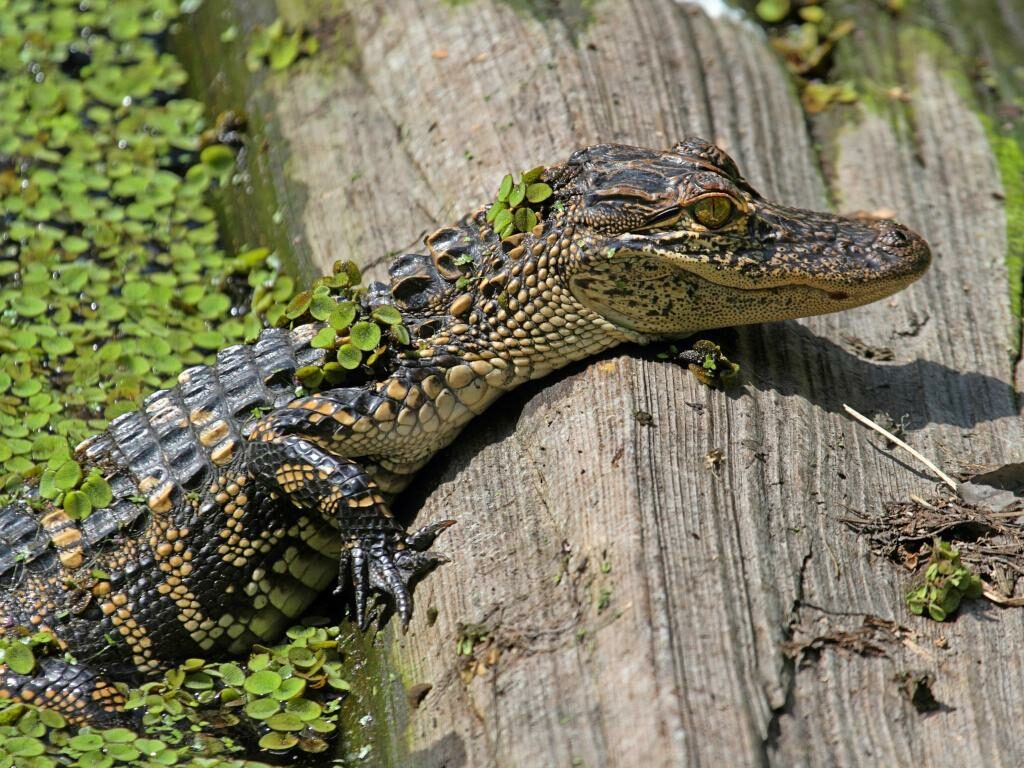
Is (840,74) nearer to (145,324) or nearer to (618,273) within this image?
(618,273)

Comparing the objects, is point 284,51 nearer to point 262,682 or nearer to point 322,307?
point 322,307

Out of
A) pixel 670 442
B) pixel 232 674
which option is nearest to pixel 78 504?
pixel 232 674

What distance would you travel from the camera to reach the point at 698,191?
156 inches

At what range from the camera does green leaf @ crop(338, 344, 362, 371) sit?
13.8 feet

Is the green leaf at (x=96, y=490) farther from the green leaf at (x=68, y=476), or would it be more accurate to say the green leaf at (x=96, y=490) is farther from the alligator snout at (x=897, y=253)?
the alligator snout at (x=897, y=253)

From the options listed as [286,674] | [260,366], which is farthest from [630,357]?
[286,674]

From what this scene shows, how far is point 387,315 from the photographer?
4227mm

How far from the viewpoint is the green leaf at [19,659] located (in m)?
4.19

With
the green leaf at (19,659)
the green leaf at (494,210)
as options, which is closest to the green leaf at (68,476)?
the green leaf at (19,659)

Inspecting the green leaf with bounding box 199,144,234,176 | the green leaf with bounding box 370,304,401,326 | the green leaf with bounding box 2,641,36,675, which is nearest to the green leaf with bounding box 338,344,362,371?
the green leaf with bounding box 370,304,401,326

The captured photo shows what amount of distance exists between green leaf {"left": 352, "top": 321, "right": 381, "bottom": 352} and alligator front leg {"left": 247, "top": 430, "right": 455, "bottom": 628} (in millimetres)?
388

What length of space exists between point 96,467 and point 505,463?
1.50 m

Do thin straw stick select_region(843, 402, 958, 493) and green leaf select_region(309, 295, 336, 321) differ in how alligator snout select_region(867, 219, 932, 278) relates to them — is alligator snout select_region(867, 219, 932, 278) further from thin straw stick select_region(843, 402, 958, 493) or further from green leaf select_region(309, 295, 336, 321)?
green leaf select_region(309, 295, 336, 321)

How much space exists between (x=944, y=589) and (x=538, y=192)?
186 cm
